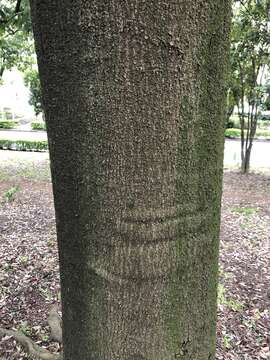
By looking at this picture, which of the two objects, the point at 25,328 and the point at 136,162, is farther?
the point at 25,328

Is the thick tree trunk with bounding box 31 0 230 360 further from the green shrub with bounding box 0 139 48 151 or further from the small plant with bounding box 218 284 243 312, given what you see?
the green shrub with bounding box 0 139 48 151

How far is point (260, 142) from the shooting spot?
20781mm

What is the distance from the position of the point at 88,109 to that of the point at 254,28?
8066mm

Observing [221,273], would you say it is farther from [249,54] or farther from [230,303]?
[249,54]

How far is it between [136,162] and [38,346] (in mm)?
2163

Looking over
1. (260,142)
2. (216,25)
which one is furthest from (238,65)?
(260,142)

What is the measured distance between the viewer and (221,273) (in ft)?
12.4

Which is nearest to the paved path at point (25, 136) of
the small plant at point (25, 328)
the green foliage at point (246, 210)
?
the green foliage at point (246, 210)

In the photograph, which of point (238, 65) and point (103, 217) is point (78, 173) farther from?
point (238, 65)

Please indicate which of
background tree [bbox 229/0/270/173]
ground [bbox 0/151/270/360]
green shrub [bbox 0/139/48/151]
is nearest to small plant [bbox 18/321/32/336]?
ground [bbox 0/151/270/360]

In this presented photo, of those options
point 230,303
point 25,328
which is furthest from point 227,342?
point 25,328

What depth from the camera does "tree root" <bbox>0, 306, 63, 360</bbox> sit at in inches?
90.7

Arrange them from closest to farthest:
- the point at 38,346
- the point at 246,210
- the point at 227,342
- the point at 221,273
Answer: the point at 38,346
the point at 227,342
the point at 221,273
the point at 246,210

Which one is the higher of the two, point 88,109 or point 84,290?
point 88,109
